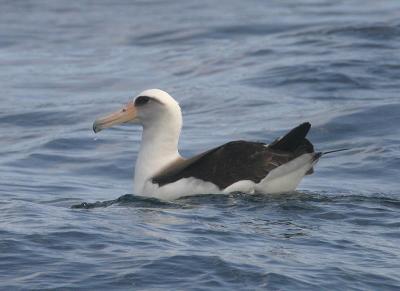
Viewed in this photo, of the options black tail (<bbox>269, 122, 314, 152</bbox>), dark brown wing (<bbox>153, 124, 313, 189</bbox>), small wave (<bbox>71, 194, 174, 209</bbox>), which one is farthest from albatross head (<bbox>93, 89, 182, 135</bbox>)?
black tail (<bbox>269, 122, 314, 152</bbox>)

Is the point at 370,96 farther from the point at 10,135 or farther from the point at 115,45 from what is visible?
the point at 115,45

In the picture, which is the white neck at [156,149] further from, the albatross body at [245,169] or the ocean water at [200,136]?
the albatross body at [245,169]

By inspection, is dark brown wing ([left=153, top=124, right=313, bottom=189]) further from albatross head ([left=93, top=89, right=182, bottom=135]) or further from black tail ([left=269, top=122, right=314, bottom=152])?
albatross head ([left=93, top=89, right=182, bottom=135])

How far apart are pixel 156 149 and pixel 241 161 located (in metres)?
1.37

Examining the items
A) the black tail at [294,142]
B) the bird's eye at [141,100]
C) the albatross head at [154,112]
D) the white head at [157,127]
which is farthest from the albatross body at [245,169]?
the bird's eye at [141,100]

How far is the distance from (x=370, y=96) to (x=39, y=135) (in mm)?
4990

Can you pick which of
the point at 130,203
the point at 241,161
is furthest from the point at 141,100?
the point at 241,161

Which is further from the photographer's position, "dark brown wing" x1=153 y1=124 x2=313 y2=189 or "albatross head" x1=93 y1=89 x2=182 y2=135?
"albatross head" x1=93 y1=89 x2=182 y2=135

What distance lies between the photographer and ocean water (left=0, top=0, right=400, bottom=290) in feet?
34.5

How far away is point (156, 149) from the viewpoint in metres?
14.4

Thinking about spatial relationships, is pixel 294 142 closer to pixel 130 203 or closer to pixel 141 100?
pixel 130 203

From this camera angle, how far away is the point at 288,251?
10953mm

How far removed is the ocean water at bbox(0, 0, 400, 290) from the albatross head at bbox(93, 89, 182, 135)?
878 mm

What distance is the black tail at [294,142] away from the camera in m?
13.1
